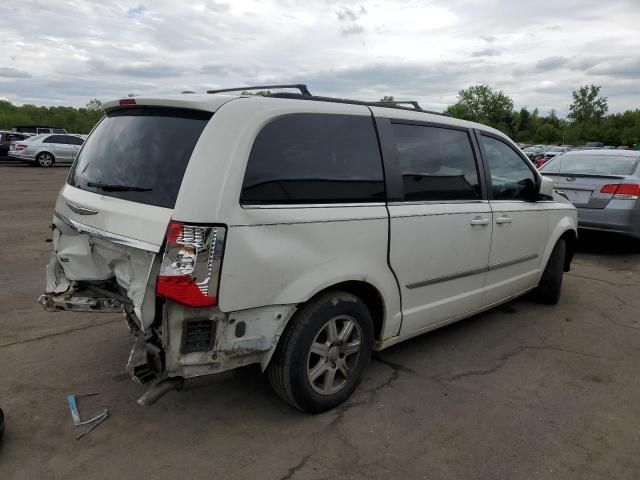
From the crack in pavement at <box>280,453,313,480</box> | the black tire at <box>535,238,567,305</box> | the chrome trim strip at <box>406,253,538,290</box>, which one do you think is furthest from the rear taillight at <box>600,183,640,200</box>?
the crack in pavement at <box>280,453,313,480</box>

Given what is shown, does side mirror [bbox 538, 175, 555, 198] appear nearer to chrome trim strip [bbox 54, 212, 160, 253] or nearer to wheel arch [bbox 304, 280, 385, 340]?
wheel arch [bbox 304, 280, 385, 340]

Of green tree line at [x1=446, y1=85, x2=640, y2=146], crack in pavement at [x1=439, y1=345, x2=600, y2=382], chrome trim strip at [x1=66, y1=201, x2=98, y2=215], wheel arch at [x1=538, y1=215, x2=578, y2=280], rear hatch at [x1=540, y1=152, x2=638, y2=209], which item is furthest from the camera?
green tree line at [x1=446, y1=85, x2=640, y2=146]

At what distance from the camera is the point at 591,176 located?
7.62 meters

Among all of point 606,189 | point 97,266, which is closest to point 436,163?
point 97,266

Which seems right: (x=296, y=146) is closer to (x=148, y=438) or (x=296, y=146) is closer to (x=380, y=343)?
(x=380, y=343)

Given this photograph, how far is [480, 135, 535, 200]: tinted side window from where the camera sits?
4237mm

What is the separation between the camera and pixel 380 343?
3416mm

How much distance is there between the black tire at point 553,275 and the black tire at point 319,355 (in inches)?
110

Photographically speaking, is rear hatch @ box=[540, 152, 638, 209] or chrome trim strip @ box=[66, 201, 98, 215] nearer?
chrome trim strip @ box=[66, 201, 98, 215]

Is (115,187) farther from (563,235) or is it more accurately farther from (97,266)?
(563,235)

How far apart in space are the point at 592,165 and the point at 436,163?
18.4 feet

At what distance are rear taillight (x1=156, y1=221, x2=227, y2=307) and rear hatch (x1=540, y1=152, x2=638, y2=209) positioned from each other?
6.56 meters

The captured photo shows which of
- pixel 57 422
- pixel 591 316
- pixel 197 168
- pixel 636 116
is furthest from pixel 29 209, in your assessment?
pixel 636 116

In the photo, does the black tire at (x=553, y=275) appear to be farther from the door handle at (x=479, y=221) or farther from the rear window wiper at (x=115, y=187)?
the rear window wiper at (x=115, y=187)
